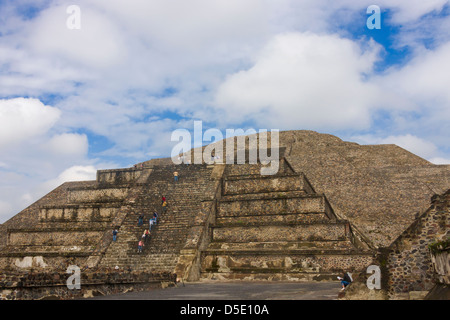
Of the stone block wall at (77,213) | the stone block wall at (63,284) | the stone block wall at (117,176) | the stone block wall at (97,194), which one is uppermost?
the stone block wall at (117,176)

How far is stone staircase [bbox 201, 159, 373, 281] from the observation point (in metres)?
13.0

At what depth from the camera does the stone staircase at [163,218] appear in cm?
1391

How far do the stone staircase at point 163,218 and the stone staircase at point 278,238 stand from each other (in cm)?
112

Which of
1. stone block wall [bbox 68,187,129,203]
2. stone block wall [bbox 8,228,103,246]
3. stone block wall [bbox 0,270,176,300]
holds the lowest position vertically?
stone block wall [bbox 0,270,176,300]

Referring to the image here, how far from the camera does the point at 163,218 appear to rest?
16.1 m

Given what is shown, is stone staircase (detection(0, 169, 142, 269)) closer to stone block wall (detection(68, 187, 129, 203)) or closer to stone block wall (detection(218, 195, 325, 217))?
stone block wall (detection(68, 187, 129, 203))

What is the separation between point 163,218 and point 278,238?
14.8 feet

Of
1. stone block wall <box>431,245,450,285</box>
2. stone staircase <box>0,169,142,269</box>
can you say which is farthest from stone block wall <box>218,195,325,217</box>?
stone block wall <box>431,245,450,285</box>

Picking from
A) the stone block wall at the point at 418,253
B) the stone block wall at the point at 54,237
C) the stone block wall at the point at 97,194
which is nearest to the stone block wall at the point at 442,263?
the stone block wall at the point at 418,253

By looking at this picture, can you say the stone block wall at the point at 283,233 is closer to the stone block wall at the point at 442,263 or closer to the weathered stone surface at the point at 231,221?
the weathered stone surface at the point at 231,221

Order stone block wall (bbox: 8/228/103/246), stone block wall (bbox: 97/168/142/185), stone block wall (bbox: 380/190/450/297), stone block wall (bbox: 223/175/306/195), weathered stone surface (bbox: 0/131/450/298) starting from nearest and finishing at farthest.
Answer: stone block wall (bbox: 380/190/450/297), weathered stone surface (bbox: 0/131/450/298), stone block wall (bbox: 8/228/103/246), stone block wall (bbox: 223/175/306/195), stone block wall (bbox: 97/168/142/185)

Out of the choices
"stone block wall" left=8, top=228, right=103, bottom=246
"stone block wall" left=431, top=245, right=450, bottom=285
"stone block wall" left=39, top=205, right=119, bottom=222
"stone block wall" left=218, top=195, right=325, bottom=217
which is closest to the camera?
"stone block wall" left=431, top=245, right=450, bottom=285

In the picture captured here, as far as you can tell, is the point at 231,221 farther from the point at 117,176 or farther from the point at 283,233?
the point at 117,176

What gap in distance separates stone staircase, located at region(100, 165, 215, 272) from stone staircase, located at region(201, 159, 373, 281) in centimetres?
112
